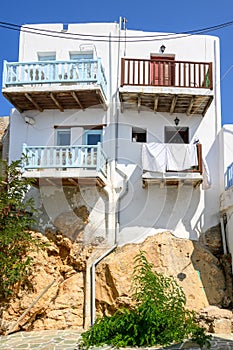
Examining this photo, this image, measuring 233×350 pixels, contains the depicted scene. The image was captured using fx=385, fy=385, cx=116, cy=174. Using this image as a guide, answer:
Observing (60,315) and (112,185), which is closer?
(60,315)

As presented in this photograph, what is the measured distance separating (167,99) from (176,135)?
1.48 meters

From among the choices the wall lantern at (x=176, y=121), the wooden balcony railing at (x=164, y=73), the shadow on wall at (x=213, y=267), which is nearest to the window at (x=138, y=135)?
the wall lantern at (x=176, y=121)

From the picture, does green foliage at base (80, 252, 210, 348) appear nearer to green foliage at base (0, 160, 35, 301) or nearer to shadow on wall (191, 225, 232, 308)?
shadow on wall (191, 225, 232, 308)

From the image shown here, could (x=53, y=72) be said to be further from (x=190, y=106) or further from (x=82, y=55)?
(x=190, y=106)

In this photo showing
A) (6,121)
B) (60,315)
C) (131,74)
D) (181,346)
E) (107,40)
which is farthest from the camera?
(6,121)

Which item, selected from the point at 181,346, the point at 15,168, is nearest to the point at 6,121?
the point at 15,168

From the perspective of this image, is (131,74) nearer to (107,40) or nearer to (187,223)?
(107,40)

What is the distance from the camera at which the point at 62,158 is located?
11.5 metres

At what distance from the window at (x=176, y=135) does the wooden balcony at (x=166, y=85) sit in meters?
0.67

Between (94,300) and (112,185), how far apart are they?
3696 mm

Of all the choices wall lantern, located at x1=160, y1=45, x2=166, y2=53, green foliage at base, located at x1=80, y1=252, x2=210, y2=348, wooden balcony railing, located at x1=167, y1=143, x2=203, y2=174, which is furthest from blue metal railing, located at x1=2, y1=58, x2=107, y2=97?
green foliage at base, located at x1=80, y1=252, x2=210, y2=348

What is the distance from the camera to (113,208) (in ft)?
41.6

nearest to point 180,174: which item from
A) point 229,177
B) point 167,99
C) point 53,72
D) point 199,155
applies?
point 199,155

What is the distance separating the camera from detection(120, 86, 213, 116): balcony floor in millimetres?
12391
